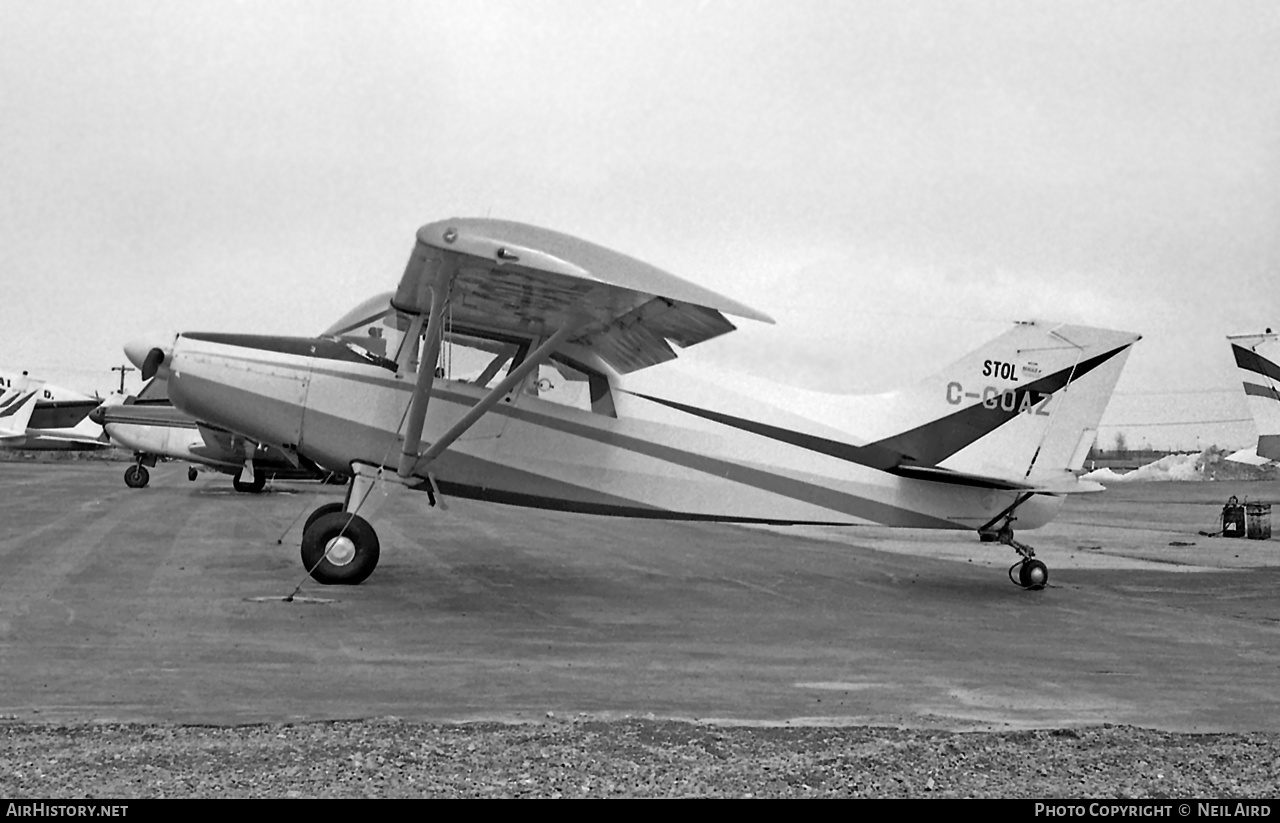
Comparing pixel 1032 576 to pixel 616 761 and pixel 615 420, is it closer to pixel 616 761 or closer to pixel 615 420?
pixel 615 420

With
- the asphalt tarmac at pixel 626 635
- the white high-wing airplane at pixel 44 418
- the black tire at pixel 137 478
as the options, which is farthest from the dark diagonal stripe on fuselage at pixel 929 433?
the white high-wing airplane at pixel 44 418

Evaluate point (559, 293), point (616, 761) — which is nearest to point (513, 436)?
point (559, 293)

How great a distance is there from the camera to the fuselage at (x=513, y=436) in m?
11.0

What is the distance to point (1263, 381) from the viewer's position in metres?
21.8

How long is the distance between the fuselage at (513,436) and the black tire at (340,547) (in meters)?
0.79

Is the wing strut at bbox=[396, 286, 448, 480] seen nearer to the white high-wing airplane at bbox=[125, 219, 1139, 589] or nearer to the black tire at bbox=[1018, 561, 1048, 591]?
the white high-wing airplane at bbox=[125, 219, 1139, 589]

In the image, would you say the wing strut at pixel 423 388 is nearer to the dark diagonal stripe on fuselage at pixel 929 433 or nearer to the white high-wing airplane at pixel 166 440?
the dark diagonal stripe on fuselage at pixel 929 433

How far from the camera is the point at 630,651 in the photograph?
24.7 ft

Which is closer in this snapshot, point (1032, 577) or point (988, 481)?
point (988, 481)

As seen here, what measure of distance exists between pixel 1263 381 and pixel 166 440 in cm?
2992

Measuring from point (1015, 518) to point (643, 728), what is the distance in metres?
8.14

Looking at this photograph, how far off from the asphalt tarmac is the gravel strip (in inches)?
14.0

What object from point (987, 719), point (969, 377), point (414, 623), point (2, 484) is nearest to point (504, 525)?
point (969, 377)

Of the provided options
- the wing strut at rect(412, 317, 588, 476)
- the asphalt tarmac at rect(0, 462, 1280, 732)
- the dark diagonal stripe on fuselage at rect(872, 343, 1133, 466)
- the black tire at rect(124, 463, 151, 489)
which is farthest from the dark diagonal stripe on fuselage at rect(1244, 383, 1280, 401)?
the black tire at rect(124, 463, 151, 489)
